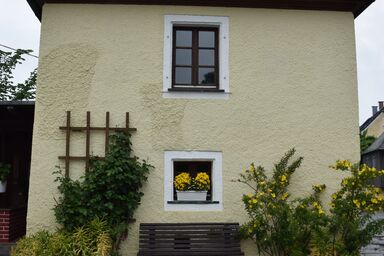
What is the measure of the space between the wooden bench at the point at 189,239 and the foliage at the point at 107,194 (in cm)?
46

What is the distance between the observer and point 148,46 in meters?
7.43

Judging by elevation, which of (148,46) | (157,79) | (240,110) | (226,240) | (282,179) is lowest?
(226,240)

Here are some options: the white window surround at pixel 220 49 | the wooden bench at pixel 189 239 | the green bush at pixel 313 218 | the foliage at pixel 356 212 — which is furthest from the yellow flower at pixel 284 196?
the white window surround at pixel 220 49

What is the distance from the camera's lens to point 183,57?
7.66m

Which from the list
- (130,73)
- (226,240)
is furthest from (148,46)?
(226,240)

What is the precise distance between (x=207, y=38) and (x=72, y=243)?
13.7 ft

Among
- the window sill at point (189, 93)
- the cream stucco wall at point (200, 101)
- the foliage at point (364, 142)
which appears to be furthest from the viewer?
the foliage at point (364, 142)

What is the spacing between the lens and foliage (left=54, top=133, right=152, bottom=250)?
673 centimetres

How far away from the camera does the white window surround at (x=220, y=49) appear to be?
24.1ft

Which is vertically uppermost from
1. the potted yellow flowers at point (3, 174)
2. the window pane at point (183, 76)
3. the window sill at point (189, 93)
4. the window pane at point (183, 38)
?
the window pane at point (183, 38)

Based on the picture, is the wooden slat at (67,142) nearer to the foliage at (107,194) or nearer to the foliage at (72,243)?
the foliage at (107,194)

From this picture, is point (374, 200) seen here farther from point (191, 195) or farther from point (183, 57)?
point (183, 57)

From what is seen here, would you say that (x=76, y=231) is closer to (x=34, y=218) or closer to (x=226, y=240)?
(x=34, y=218)

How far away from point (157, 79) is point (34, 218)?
3.10 metres
